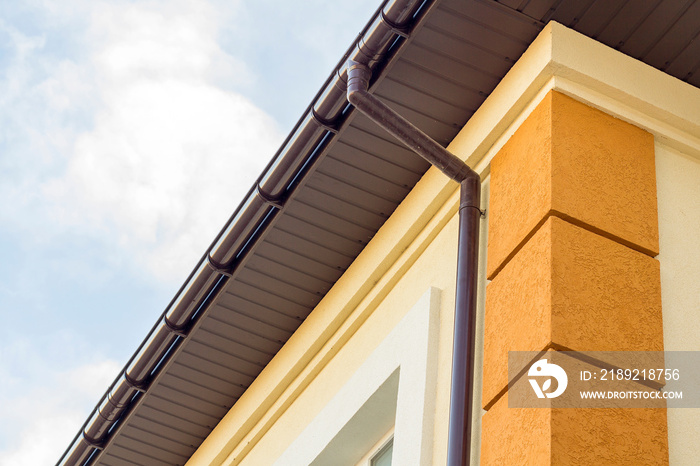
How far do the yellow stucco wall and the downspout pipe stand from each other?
142 mm

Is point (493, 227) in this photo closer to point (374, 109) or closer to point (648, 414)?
point (374, 109)

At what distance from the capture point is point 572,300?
4.14 meters

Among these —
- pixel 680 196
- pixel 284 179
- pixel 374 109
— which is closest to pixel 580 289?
pixel 680 196

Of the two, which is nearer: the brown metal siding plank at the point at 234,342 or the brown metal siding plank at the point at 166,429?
the brown metal siding plank at the point at 234,342

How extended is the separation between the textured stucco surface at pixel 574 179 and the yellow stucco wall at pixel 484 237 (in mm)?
109

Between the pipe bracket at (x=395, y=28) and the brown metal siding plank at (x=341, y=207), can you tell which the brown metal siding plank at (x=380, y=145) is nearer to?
the brown metal siding plank at (x=341, y=207)

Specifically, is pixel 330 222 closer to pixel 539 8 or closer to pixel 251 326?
pixel 251 326

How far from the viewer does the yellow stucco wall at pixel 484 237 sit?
15.1 feet

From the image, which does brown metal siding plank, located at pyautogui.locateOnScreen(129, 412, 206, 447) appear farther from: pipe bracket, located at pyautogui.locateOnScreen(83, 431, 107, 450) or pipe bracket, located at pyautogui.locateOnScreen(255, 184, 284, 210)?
pipe bracket, located at pyautogui.locateOnScreen(255, 184, 284, 210)

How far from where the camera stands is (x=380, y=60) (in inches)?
211

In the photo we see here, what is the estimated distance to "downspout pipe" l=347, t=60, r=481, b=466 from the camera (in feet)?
14.1

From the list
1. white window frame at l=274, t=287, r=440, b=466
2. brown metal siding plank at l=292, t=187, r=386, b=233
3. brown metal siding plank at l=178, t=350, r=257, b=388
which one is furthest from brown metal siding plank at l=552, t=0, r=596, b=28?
brown metal siding plank at l=178, t=350, r=257, b=388

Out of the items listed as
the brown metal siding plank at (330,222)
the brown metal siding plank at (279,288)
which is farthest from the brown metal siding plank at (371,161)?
the brown metal siding plank at (279,288)

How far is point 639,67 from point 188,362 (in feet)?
13.4
